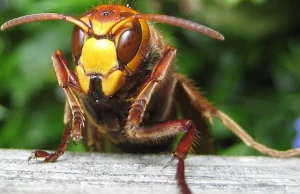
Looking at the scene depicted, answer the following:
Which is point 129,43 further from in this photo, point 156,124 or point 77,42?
point 156,124

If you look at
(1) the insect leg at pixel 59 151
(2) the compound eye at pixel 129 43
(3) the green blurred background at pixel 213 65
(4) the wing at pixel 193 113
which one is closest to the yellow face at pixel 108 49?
(2) the compound eye at pixel 129 43

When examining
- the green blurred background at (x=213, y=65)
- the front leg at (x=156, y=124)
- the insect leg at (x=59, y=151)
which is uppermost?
the front leg at (x=156, y=124)

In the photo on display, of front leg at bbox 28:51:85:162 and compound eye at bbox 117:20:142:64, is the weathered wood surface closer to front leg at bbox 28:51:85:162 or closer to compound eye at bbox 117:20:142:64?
front leg at bbox 28:51:85:162

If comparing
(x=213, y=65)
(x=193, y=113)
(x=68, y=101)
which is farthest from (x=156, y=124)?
(x=213, y=65)

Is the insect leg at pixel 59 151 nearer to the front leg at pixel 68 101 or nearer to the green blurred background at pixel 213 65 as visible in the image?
the front leg at pixel 68 101

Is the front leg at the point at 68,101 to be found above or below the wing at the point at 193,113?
above

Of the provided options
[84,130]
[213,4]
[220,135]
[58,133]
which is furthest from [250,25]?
[84,130]
